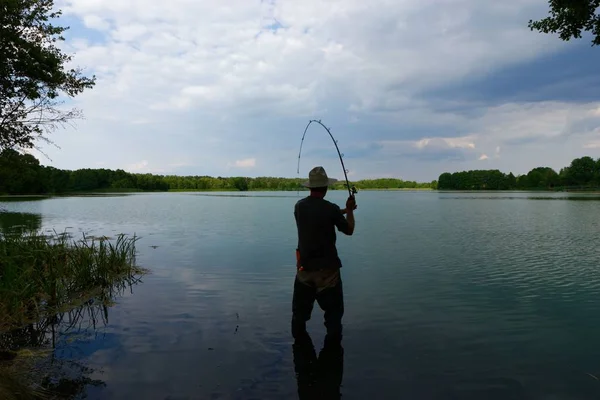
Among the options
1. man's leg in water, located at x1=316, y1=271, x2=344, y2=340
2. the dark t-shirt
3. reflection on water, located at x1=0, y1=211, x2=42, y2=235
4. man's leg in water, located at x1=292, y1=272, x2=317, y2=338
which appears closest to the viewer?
the dark t-shirt

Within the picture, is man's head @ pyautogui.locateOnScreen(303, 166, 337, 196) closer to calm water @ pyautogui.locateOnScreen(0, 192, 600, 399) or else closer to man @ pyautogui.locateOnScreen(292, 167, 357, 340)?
man @ pyautogui.locateOnScreen(292, 167, 357, 340)

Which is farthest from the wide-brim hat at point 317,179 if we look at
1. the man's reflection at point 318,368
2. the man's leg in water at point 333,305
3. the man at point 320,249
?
the man's reflection at point 318,368

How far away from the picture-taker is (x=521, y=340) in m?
8.05

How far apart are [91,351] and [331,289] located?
438 cm

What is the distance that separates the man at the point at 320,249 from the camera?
651 cm

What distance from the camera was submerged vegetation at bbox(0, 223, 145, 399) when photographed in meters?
5.67

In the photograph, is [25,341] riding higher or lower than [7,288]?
lower

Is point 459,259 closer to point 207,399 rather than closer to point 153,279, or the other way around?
point 153,279

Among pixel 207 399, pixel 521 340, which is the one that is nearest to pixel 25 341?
pixel 207 399

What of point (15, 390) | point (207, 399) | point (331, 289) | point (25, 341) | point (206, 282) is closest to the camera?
point (15, 390)

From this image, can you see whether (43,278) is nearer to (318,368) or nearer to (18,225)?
(318,368)

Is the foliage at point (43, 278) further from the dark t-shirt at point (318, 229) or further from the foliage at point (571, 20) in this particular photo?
the foliage at point (571, 20)

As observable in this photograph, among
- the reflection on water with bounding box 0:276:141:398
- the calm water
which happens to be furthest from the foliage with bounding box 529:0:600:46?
the reflection on water with bounding box 0:276:141:398

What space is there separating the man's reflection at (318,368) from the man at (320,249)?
1.05 ft
